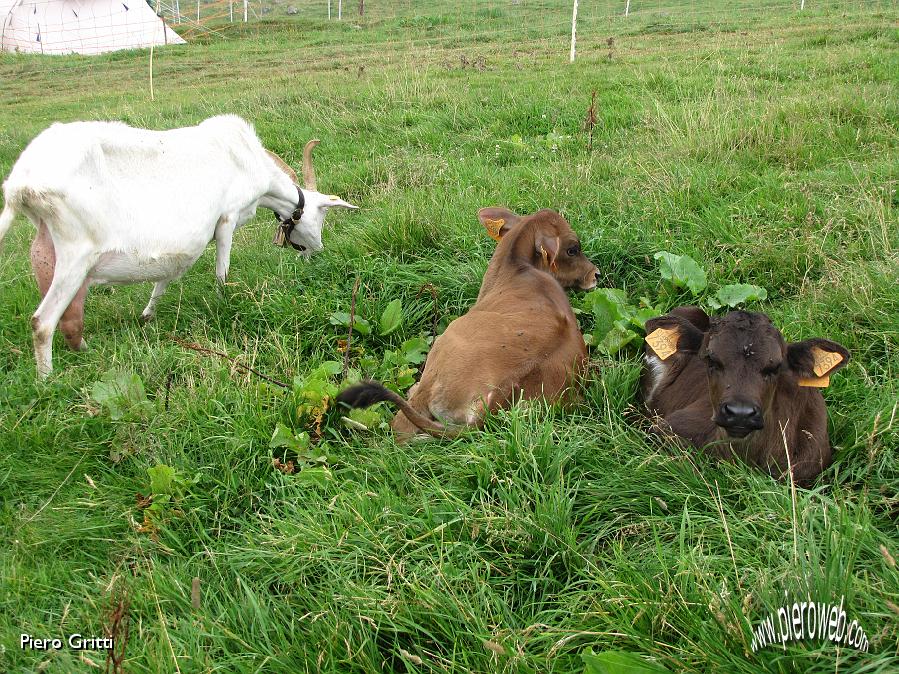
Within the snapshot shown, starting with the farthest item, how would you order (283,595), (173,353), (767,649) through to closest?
(173,353) < (283,595) < (767,649)

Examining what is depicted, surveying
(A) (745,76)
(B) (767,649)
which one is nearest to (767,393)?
(B) (767,649)

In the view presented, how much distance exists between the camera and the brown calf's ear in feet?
16.0

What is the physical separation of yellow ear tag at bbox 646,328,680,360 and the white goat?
3280 mm

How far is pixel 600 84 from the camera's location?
10039mm

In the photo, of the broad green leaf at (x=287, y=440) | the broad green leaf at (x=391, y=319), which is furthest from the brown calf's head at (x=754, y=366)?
the broad green leaf at (x=391, y=319)

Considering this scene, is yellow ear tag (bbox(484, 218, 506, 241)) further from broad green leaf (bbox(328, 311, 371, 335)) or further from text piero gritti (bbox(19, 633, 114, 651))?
text piero gritti (bbox(19, 633, 114, 651))

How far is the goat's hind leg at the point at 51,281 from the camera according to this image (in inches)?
187

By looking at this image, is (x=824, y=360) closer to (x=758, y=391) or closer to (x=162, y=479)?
(x=758, y=391)

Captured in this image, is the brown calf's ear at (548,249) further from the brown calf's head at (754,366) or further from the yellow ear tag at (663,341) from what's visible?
the brown calf's head at (754,366)

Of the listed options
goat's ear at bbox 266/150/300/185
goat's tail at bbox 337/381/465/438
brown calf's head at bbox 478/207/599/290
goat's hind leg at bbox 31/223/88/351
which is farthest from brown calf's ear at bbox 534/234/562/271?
goat's hind leg at bbox 31/223/88/351

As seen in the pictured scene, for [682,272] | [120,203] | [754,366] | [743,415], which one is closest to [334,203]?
[120,203]

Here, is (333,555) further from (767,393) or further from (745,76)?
(745,76)

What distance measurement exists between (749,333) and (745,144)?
3.82 meters

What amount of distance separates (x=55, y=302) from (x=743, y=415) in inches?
154
